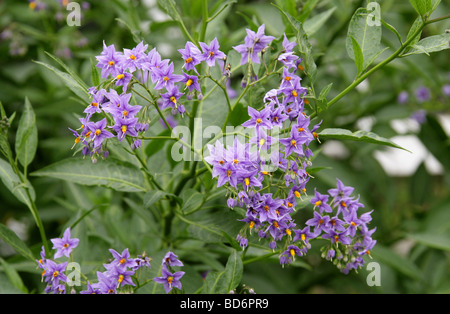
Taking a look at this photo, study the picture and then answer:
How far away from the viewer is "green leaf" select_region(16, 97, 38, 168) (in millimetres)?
1622

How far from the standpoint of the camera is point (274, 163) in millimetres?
1296

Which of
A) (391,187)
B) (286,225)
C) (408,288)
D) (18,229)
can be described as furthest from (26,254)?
(391,187)

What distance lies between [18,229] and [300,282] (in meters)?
1.54

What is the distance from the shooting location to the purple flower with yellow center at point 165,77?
4.35 feet

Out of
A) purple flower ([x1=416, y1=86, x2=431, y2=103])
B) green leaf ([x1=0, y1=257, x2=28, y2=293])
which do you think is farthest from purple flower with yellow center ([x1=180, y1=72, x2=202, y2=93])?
purple flower ([x1=416, y1=86, x2=431, y2=103])

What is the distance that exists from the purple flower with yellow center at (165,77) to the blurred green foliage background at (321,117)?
886 mm

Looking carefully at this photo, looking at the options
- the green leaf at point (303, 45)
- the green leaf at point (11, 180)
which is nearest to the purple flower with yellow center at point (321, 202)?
the green leaf at point (303, 45)

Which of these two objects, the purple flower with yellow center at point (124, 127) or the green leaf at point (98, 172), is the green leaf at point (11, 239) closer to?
the green leaf at point (98, 172)

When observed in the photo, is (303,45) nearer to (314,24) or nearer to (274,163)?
(274,163)

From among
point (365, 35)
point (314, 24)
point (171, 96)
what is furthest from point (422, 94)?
point (171, 96)

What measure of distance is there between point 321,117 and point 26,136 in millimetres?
1432
